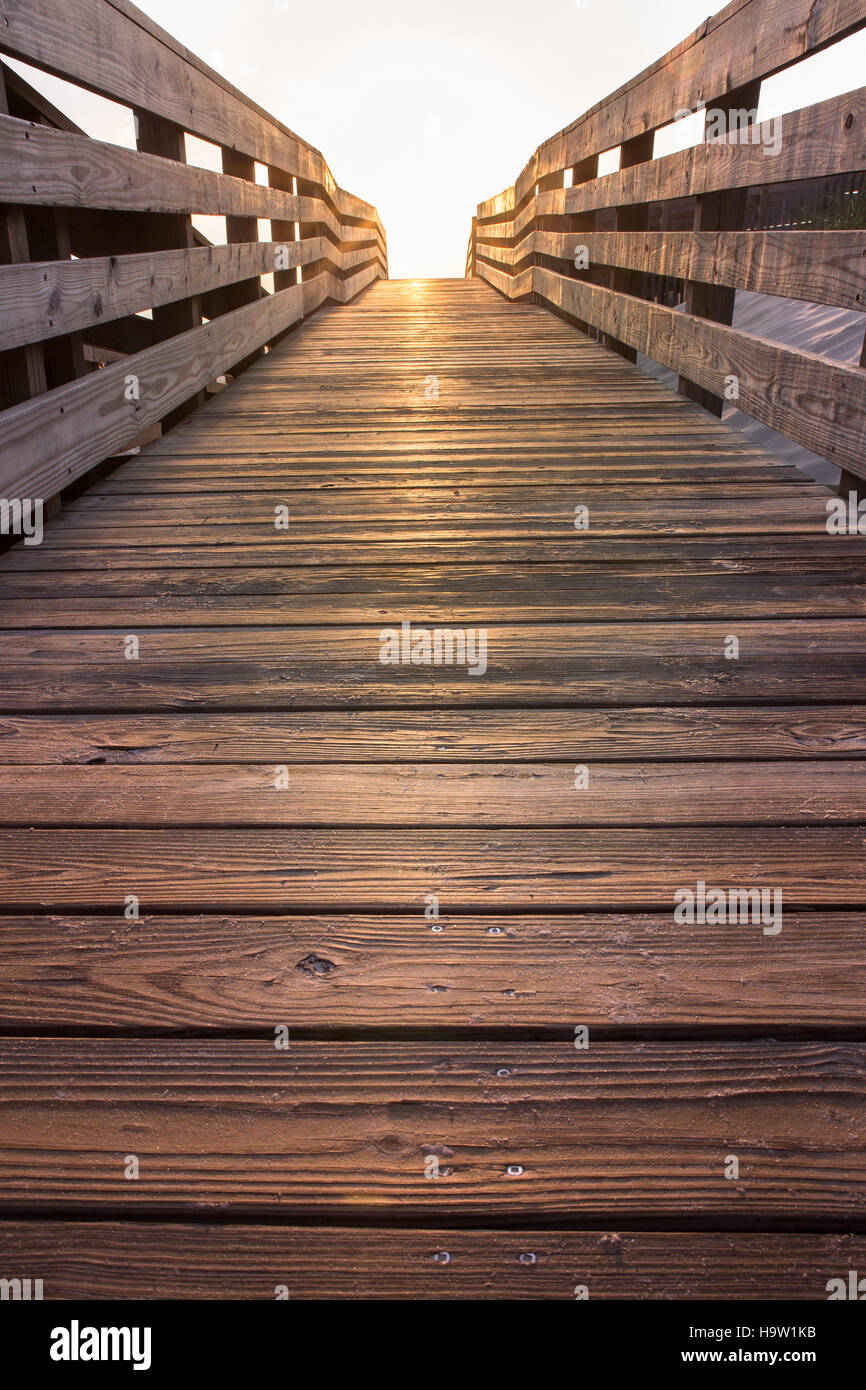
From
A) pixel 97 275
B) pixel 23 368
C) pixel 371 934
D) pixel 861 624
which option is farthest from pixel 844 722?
pixel 97 275

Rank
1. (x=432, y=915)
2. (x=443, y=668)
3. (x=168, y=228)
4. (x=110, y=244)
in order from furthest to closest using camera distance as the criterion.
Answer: (x=110, y=244)
(x=168, y=228)
(x=443, y=668)
(x=432, y=915)

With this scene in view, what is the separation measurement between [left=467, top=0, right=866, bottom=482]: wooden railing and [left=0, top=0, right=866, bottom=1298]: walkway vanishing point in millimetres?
531

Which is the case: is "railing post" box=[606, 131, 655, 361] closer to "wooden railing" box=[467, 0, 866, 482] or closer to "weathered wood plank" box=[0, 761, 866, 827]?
"wooden railing" box=[467, 0, 866, 482]

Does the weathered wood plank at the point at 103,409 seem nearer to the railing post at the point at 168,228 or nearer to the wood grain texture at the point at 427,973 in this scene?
the railing post at the point at 168,228

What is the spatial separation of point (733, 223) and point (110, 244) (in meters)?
2.62

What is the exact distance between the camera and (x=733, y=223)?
377 centimetres

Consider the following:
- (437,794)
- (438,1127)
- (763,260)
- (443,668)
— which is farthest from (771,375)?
(438,1127)

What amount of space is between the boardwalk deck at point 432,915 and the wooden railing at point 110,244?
1.57 feet

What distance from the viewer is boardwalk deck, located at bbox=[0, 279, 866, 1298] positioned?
2.98 ft

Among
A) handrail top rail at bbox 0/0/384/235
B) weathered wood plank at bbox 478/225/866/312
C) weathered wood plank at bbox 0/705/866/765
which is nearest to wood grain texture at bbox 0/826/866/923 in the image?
weathered wood plank at bbox 0/705/866/765

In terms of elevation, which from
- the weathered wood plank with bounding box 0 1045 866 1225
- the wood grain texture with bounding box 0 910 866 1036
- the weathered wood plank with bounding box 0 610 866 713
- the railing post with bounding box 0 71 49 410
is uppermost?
the railing post with bounding box 0 71 49 410

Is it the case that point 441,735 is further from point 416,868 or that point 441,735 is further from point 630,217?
point 630,217

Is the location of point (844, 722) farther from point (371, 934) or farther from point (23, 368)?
point (23, 368)
